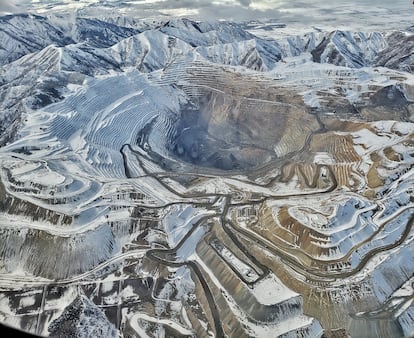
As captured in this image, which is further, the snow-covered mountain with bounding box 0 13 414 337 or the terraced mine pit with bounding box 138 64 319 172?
the terraced mine pit with bounding box 138 64 319 172

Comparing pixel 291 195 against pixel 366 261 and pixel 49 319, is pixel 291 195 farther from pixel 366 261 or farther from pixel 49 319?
pixel 49 319

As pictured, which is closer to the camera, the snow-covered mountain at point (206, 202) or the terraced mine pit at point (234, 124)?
the snow-covered mountain at point (206, 202)

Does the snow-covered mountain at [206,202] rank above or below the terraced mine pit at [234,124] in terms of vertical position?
above

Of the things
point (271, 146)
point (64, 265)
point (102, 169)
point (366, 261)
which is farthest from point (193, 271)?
point (271, 146)

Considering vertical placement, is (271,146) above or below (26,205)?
below

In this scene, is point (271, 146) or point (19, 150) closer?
point (19, 150)

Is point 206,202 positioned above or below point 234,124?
above

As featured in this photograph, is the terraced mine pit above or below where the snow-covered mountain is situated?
below

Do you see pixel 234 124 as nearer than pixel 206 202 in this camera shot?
No
